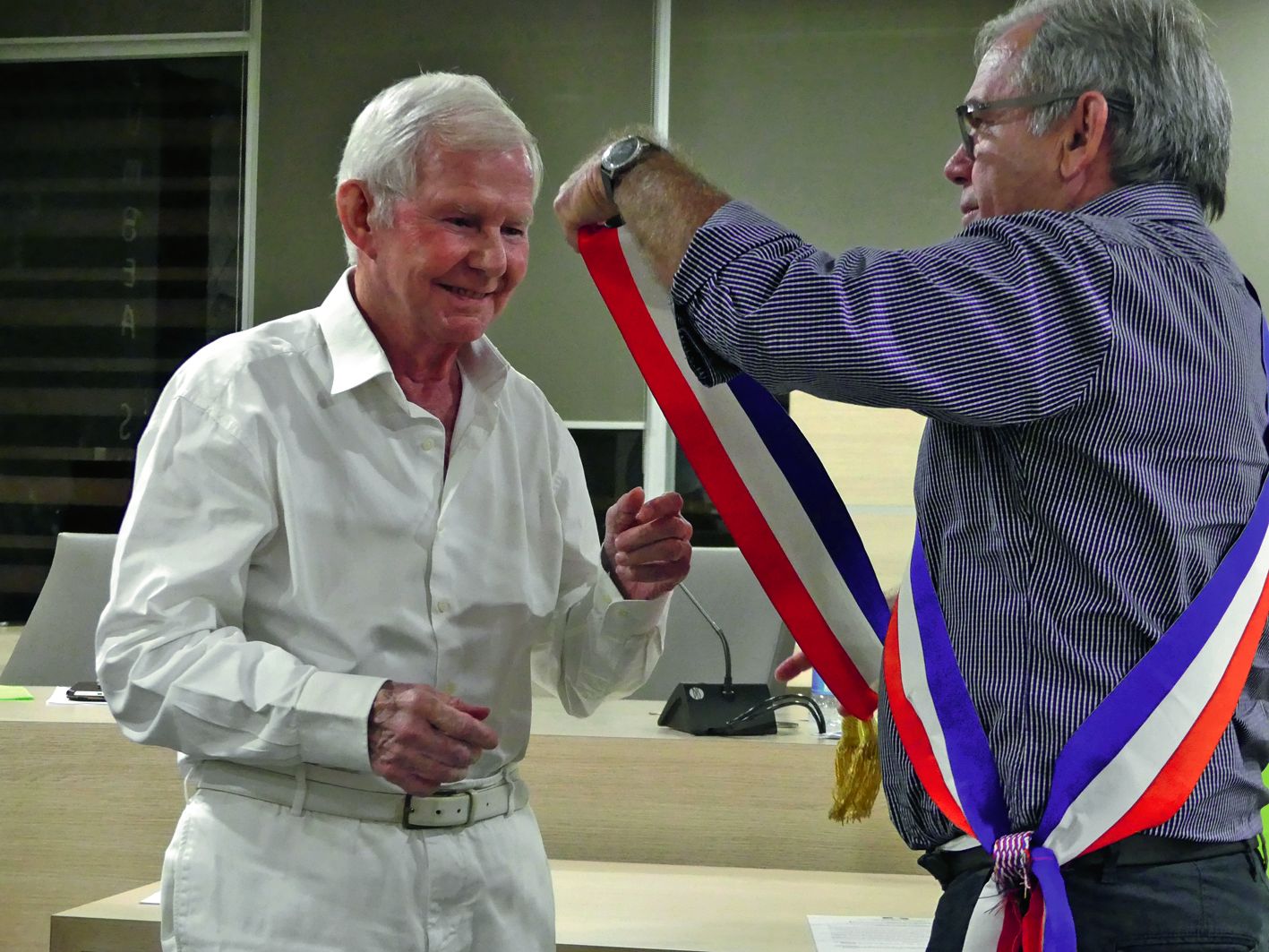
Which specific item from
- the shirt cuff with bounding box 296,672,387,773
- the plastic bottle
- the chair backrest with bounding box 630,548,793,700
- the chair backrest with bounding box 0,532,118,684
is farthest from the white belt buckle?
the chair backrest with bounding box 0,532,118,684

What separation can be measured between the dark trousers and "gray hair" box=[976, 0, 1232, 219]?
615 mm

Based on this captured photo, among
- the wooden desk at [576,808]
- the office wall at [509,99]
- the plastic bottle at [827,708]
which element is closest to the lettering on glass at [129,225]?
the office wall at [509,99]

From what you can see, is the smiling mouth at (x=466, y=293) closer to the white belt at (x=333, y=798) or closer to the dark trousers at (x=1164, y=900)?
the white belt at (x=333, y=798)

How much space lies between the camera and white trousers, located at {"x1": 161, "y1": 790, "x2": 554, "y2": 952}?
4.58ft

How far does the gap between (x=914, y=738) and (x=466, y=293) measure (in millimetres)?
715

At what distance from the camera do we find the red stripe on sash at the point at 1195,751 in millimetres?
1149

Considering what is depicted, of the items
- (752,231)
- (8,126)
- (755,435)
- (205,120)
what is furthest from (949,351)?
(8,126)

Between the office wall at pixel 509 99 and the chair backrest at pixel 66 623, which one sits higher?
the office wall at pixel 509 99

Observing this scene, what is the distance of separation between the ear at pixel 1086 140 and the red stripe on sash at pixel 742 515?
0.52 meters

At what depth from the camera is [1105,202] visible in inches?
49.3

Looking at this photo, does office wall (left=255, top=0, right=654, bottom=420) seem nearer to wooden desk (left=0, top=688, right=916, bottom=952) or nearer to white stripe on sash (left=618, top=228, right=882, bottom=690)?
wooden desk (left=0, top=688, right=916, bottom=952)

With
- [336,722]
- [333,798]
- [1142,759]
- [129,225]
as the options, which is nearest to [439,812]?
[333,798]

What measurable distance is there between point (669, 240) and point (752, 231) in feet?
0.29

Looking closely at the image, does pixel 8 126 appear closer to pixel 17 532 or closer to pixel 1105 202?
pixel 17 532
